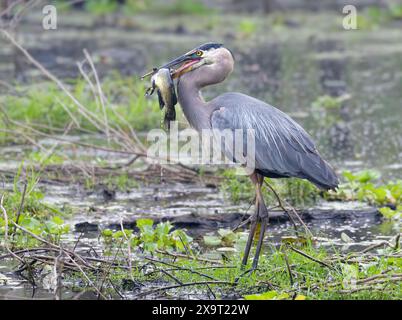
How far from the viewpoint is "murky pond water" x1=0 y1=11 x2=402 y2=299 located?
7.89m

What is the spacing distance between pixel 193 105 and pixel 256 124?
0.46 meters

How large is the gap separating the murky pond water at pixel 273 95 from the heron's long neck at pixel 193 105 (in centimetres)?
83

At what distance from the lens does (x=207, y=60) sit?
671 cm

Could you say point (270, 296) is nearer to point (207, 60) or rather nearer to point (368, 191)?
point (207, 60)

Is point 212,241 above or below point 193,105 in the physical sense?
below

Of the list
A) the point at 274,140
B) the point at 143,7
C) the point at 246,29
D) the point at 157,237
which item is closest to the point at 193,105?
the point at 274,140

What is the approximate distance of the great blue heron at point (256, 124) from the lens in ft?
20.9

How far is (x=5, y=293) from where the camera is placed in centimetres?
606

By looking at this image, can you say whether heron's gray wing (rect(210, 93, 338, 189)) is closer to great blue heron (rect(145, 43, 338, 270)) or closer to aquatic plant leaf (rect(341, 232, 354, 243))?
great blue heron (rect(145, 43, 338, 270))

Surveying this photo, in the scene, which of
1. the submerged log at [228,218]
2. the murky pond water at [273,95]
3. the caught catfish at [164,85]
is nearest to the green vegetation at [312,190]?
the murky pond water at [273,95]

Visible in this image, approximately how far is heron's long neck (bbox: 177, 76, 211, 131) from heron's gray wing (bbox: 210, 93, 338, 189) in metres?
0.06

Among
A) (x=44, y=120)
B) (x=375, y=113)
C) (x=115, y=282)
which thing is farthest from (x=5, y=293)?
(x=375, y=113)

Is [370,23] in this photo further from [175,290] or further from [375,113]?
[175,290]

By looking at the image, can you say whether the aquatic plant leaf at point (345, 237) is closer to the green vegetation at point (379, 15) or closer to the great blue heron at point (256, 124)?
the great blue heron at point (256, 124)
